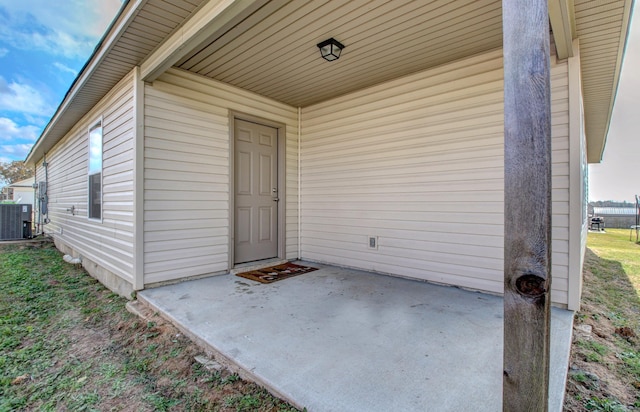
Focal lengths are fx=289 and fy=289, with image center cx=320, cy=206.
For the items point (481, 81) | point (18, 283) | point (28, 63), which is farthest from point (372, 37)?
point (28, 63)

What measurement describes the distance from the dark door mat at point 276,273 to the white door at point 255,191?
36 centimetres

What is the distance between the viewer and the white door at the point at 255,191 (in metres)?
4.29

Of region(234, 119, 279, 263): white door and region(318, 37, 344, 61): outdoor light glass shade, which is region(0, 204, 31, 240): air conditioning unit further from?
region(318, 37, 344, 61): outdoor light glass shade

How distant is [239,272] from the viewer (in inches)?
158

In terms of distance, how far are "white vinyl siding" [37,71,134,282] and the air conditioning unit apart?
3994 millimetres

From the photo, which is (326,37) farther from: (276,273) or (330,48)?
(276,273)

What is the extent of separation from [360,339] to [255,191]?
9.79 ft

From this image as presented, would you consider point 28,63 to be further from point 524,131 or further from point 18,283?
point 524,131

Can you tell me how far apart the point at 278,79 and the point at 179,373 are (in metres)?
3.45

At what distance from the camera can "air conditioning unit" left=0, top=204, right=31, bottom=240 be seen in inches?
332

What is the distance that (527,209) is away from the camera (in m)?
0.99

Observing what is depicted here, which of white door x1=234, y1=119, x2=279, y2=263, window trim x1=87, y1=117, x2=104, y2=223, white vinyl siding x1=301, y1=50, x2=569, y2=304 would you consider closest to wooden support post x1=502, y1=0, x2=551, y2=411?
white vinyl siding x1=301, y1=50, x2=569, y2=304

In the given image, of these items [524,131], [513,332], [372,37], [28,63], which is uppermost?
[28,63]

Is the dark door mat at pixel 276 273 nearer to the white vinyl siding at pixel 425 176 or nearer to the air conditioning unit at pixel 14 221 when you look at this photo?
the white vinyl siding at pixel 425 176
